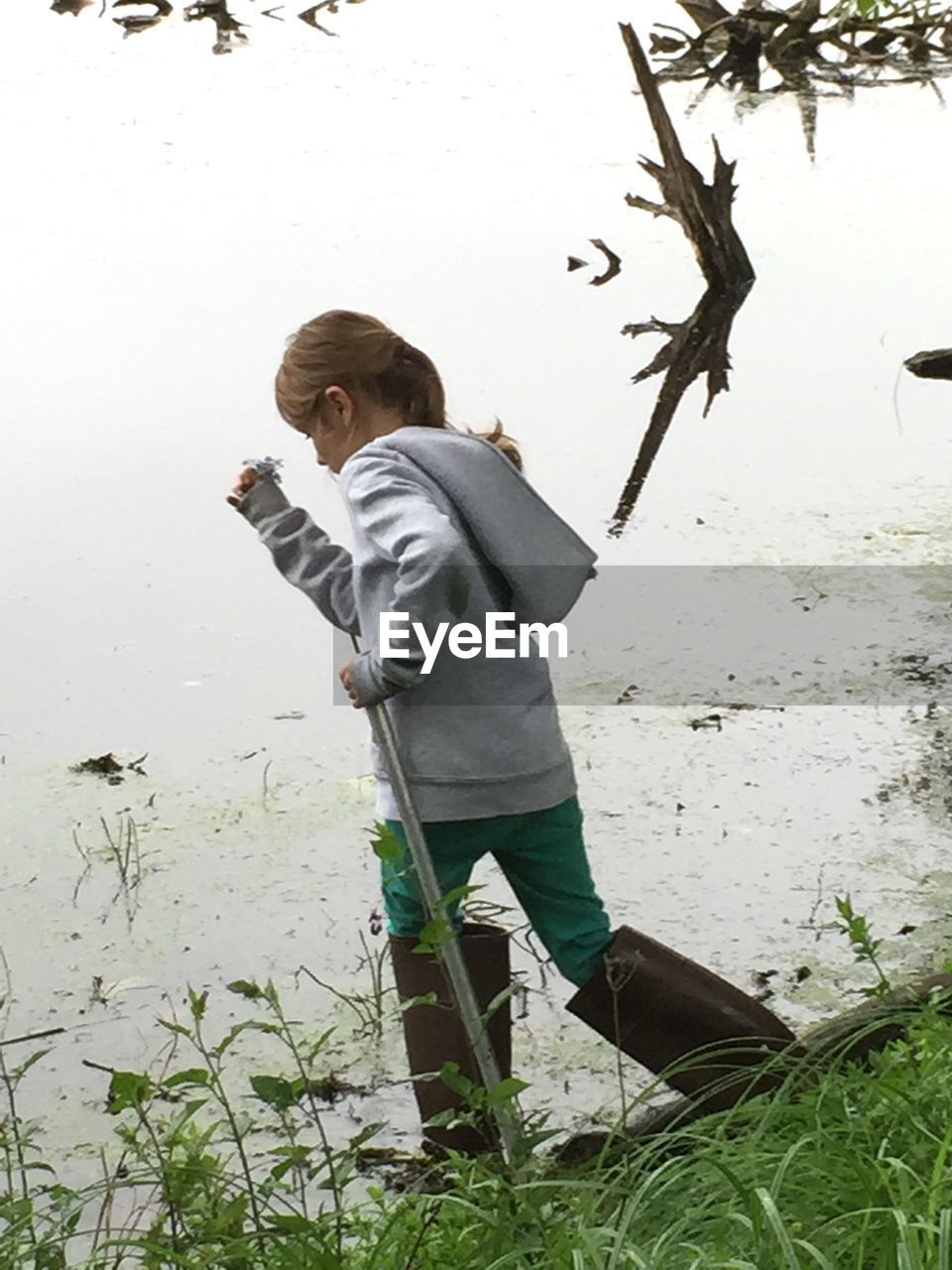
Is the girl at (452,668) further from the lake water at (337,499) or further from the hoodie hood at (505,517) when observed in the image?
the lake water at (337,499)

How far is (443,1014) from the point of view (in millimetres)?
2088

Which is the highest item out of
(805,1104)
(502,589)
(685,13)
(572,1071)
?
(685,13)

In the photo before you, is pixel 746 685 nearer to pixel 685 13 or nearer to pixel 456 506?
pixel 456 506

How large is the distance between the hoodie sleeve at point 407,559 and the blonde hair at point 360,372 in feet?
0.52

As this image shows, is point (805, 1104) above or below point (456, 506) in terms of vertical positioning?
below

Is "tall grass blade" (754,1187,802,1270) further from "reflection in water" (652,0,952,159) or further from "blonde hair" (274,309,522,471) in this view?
"reflection in water" (652,0,952,159)

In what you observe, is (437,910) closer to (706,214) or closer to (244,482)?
(244,482)

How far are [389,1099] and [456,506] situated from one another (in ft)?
2.58

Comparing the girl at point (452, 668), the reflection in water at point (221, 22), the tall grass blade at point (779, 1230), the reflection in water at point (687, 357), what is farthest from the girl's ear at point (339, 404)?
the reflection in water at point (221, 22)

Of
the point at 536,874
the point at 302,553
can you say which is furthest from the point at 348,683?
the point at 536,874

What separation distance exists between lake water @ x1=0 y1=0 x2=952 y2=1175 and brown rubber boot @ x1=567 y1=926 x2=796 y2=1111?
0.60ft

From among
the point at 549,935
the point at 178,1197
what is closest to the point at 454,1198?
the point at 178,1197

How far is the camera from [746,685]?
340 cm

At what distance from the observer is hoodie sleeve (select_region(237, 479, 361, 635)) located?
6.87ft
